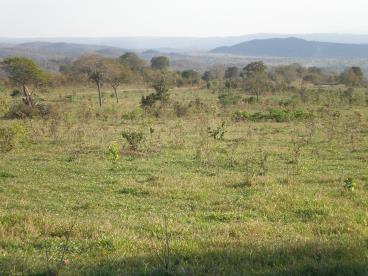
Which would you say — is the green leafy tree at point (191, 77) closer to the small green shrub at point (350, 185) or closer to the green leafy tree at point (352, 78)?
the green leafy tree at point (352, 78)

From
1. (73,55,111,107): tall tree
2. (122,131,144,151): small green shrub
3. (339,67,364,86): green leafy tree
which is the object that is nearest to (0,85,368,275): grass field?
(122,131,144,151): small green shrub

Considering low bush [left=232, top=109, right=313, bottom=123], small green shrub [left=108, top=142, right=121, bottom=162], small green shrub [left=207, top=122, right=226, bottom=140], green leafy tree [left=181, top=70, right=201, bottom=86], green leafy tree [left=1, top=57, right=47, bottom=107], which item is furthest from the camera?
green leafy tree [left=181, top=70, right=201, bottom=86]

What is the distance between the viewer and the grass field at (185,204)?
571 centimetres

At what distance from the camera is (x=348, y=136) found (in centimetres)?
2033

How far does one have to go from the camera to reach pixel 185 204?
10.1 meters

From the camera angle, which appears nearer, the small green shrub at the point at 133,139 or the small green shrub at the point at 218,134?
the small green shrub at the point at 133,139

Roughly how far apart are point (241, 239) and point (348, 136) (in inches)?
579

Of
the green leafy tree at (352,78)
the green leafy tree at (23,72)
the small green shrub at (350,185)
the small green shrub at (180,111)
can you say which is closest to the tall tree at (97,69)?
the green leafy tree at (23,72)

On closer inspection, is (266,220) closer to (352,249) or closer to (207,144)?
(352,249)

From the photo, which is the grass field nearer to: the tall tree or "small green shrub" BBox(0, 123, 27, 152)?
"small green shrub" BBox(0, 123, 27, 152)

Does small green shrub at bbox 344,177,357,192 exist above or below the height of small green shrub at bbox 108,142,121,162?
above

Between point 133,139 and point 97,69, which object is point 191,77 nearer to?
point 97,69

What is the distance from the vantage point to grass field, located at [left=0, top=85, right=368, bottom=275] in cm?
571

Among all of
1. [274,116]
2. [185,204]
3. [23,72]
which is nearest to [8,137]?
[185,204]
